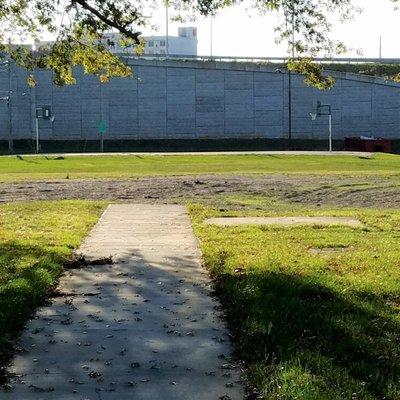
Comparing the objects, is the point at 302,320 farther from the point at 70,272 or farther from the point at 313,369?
the point at 70,272

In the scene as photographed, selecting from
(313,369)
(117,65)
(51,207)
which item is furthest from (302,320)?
(117,65)

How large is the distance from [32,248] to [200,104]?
7780 centimetres

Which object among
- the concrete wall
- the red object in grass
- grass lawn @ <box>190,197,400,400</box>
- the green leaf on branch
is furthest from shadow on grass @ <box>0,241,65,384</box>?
the concrete wall

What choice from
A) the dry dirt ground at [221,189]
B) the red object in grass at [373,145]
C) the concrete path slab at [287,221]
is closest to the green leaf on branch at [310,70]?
the concrete path slab at [287,221]

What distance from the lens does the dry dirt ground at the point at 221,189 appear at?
64.1 ft

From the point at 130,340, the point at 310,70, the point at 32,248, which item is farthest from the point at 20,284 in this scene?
the point at 310,70

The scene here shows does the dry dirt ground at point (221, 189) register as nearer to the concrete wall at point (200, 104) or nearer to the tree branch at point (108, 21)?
the tree branch at point (108, 21)

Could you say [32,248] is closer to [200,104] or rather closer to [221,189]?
[221,189]

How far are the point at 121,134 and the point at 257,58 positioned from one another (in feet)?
74.8

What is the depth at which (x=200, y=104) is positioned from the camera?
3415 inches

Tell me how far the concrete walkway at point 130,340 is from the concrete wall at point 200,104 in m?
77.7

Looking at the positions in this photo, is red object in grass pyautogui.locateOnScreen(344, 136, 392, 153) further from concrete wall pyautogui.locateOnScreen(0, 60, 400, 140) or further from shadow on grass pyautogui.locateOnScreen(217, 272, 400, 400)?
shadow on grass pyautogui.locateOnScreen(217, 272, 400, 400)

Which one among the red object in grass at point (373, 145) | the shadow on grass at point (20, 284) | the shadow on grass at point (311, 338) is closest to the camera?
the shadow on grass at point (311, 338)

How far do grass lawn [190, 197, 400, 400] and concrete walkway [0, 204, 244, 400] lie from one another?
228 mm
